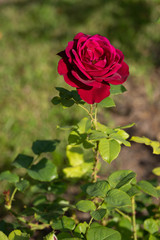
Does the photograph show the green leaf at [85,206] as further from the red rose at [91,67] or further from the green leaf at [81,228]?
the red rose at [91,67]

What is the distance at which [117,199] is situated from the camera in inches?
39.2

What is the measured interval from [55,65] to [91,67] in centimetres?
A: 247

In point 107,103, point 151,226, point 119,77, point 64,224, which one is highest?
point 119,77

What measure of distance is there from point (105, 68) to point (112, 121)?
1.83 m

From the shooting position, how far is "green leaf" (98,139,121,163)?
1039mm

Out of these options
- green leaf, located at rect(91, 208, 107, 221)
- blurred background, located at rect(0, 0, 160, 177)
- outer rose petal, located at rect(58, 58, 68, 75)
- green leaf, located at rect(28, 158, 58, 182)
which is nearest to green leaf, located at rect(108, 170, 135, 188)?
green leaf, located at rect(91, 208, 107, 221)

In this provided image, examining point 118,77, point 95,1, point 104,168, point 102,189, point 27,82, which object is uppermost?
point 95,1

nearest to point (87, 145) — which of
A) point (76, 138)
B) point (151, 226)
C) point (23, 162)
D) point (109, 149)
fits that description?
point (76, 138)

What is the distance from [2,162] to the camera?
238 cm

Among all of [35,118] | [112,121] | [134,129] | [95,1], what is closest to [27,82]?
[35,118]

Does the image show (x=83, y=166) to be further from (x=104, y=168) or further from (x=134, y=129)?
(x=134, y=129)

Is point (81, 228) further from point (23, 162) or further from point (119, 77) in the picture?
point (119, 77)

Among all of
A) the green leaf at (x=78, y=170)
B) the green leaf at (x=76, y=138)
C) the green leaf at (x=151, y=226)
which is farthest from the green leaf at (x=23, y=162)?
the green leaf at (x=151, y=226)

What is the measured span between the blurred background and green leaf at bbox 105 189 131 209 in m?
0.89
